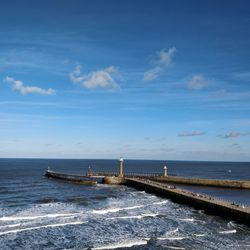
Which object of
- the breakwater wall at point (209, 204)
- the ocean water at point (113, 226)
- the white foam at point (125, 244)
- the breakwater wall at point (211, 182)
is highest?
the breakwater wall at point (211, 182)

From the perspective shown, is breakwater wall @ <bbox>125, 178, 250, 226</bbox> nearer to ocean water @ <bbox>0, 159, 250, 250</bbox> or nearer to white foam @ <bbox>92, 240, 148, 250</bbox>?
ocean water @ <bbox>0, 159, 250, 250</bbox>

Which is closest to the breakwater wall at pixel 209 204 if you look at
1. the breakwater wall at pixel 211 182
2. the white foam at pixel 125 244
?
the white foam at pixel 125 244

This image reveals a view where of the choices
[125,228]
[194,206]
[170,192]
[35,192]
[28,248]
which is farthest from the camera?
[35,192]

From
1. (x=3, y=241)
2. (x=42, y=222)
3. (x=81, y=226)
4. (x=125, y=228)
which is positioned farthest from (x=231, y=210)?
(x=3, y=241)

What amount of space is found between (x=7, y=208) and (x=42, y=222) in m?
9.36

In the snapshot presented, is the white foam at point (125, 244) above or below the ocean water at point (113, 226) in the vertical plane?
below

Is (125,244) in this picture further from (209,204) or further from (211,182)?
(211,182)

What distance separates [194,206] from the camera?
3700 centimetres

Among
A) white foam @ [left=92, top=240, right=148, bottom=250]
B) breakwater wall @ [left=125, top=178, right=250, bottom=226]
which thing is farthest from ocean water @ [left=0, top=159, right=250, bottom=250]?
breakwater wall @ [left=125, top=178, right=250, bottom=226]

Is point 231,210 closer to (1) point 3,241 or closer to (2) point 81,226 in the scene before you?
(2) point 81,226

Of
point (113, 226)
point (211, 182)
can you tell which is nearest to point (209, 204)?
point (113, 226)

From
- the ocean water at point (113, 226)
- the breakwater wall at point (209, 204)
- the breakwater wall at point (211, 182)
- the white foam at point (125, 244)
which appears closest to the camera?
the white foam at point (125, 244)

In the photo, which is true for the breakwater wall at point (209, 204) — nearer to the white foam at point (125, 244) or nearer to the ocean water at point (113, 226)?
the ocean water at point (113, 226)

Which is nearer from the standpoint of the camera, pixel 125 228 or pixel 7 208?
pixel 125 228
